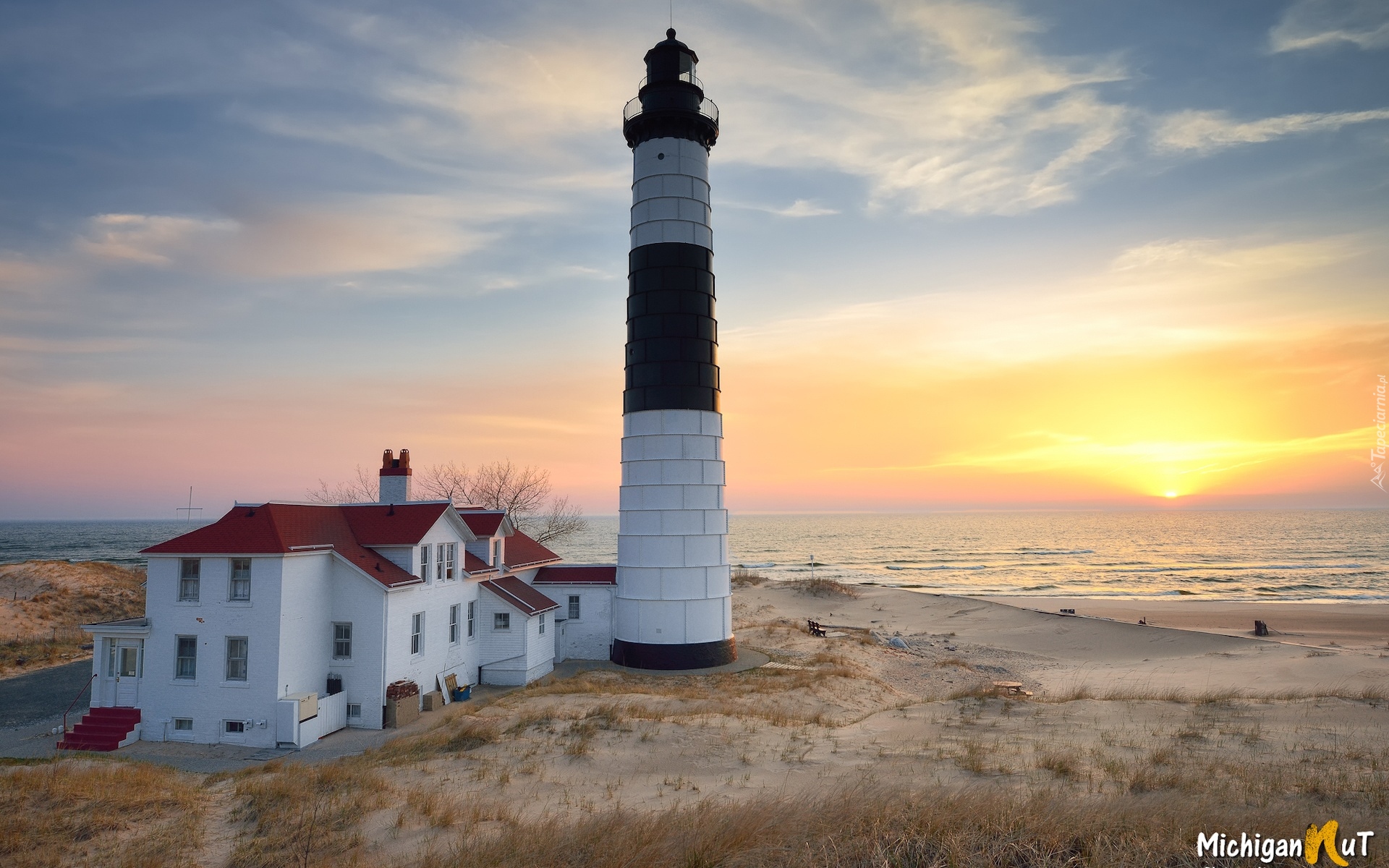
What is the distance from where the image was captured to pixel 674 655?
28219 mm

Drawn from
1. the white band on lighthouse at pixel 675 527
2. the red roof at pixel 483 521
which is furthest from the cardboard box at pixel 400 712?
the white band on lighthouse at pixel 675 527

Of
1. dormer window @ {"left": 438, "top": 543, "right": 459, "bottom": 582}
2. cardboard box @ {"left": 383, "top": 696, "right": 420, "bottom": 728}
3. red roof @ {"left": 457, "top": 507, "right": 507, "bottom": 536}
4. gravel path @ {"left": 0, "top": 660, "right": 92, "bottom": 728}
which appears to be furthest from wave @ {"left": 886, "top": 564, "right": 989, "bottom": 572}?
gravel path @ {"left": 0, "top": 660, "right": 92, "bottom": 728}

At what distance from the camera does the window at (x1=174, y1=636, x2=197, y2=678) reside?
19.8m

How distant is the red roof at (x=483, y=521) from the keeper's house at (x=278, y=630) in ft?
14.0

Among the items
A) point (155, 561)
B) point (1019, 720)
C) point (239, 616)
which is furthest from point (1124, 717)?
point (155, 561)

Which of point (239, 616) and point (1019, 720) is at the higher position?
point (239, 616)

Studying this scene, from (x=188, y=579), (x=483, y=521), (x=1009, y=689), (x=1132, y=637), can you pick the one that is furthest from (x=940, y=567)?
(x=188, y=579)

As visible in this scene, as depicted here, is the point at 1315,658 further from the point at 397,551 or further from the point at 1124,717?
the point at 397,551

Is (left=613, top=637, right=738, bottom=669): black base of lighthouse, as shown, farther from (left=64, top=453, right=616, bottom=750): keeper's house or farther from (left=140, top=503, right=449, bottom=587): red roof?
(left=140, top=503, right=449, bottom=587): red roof

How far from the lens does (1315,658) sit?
31.1m

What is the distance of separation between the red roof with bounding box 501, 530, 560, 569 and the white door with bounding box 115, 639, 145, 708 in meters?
12.3

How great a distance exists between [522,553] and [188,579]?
13636 mm

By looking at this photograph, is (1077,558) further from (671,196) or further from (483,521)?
(483,521)

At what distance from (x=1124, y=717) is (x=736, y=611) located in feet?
113
